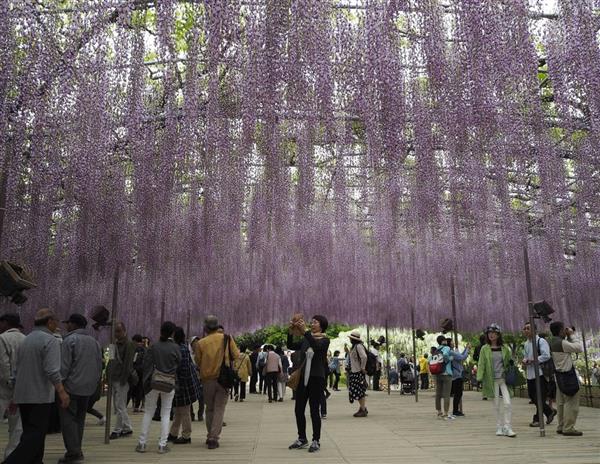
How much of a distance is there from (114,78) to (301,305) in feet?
33.4

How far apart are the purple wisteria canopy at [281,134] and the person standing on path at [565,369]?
149 cm

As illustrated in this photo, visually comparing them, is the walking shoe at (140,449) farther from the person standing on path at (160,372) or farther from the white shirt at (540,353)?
the white shirt at (540,353)

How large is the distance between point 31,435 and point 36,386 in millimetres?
324

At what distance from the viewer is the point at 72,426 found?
15.5ft

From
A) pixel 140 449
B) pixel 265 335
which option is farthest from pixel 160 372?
pixel 265 335

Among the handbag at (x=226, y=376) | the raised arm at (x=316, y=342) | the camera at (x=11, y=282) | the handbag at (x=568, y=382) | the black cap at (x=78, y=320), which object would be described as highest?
the camera at (x=11, y=282)

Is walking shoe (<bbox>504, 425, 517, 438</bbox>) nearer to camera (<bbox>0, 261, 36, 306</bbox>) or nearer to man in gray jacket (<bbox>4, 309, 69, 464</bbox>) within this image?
man in gray jacket (<bbox>4, 309, 69, 464</bbox>)

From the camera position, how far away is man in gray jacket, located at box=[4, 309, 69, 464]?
4109 mm

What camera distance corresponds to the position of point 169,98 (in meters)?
6.81

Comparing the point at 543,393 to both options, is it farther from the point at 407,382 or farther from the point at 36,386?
the point at 407,382

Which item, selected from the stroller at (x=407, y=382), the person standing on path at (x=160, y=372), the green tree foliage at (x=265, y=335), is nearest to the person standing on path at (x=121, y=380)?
the person standing on path at (x=160, y=372)

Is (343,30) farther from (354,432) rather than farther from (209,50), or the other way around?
(354,432)

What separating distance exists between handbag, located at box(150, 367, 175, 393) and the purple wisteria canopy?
2670 millimetres

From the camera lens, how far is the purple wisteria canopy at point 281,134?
5645mm
